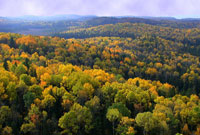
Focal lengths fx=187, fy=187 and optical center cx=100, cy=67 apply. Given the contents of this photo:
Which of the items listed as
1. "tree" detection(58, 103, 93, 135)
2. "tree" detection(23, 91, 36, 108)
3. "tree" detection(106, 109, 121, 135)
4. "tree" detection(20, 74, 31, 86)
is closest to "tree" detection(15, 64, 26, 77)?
"tree" detection(20, 74, 31, 86)

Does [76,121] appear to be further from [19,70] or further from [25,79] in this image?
[19,70]

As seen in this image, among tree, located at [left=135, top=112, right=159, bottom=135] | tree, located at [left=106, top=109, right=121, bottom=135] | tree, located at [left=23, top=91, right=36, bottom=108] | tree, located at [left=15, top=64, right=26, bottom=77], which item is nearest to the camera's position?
tree, located at [left=135, top=112, right=159, bottom=135]

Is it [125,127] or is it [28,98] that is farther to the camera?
[28,98]

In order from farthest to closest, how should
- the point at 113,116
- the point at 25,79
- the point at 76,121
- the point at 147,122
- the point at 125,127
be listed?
1. the point at 25,79
2. the point at 113,116
3. the point at 76,121
4. the point at 147,122
5. the point at 125,127

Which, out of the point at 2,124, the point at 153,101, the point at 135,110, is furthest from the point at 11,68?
the point at 153,101

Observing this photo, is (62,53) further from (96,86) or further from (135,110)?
(135,110)

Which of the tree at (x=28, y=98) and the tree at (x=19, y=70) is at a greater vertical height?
the tree at (x=19, y=70)

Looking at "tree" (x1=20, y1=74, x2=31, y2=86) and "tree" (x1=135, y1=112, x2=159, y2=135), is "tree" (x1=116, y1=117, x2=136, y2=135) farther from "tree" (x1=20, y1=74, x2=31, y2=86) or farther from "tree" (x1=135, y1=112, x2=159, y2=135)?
"tree" (x1=20, y1=74, x2=31, y2=86)

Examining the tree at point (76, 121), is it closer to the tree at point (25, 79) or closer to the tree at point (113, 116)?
the tree at point (113, 116)

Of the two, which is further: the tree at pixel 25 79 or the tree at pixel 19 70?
the tree at pixel 19 70

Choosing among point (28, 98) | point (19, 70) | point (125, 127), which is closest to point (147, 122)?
point (125, 127)

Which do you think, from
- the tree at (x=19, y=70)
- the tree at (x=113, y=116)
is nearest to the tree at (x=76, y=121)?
the tree at (x=113, y=116)
